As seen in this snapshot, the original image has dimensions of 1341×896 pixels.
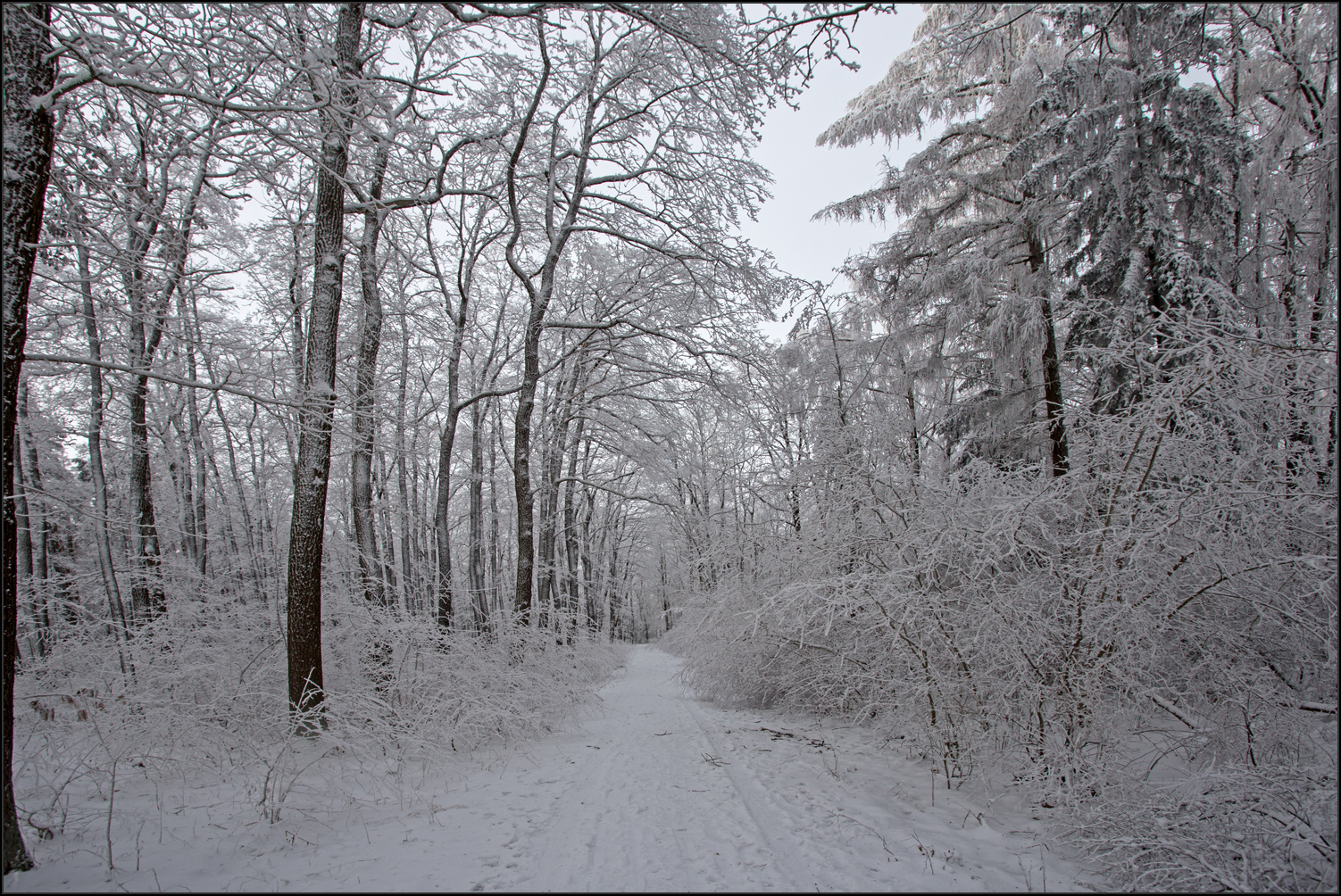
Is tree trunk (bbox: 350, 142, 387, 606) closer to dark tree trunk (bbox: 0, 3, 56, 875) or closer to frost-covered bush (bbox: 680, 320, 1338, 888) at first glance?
dark tree trunk (bbox: 0, 3, 56, 875)

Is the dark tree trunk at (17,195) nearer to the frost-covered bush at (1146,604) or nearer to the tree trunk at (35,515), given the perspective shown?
the frost-covered bush at (1146,604)

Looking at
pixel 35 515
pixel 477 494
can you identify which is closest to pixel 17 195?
pixel 35 515

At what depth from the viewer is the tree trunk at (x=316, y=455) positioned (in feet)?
15.1

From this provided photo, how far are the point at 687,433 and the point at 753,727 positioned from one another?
18.6 feet

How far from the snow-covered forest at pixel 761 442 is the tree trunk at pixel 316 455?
39 millimetres

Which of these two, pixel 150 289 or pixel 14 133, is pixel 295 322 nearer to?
pixel 150 289

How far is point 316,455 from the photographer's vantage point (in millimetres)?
4793

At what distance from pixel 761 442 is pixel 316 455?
5536 millimetres

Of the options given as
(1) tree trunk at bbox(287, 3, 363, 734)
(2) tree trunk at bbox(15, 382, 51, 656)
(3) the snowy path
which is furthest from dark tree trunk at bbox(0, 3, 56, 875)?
(2) tree trunk at bbox(15, 382, 51, 656)

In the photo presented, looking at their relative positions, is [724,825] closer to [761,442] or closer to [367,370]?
[761,442]

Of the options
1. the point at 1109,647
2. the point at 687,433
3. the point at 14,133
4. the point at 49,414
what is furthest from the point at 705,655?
the point at 49,414

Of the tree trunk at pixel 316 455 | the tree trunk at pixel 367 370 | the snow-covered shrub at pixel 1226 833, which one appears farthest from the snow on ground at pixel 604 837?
the tree trunk at pixel 367 370

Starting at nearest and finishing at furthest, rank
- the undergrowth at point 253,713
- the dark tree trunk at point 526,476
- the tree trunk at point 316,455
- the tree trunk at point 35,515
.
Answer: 1. the undergrowth at point 253,713
2. the tree trunk at point 316,455
3. the tree trunk at point 35,515
4. the dark tree trunk at point 526,476

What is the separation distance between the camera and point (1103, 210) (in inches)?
290
